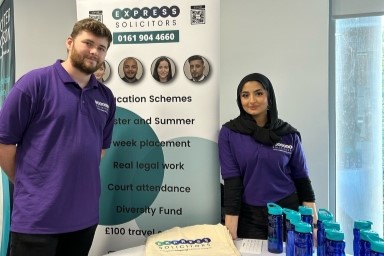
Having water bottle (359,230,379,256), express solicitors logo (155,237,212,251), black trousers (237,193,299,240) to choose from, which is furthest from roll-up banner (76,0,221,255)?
water bottle (359,230,379,256)

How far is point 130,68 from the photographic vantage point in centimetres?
161

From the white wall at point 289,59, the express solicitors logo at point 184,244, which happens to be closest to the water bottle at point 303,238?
the express solicitors logo at point 184,244

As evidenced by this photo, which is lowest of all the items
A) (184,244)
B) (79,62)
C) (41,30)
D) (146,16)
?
(184,244)

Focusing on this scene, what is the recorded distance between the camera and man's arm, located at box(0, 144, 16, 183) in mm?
1195

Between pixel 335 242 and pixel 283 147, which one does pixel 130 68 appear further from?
pixel 335 242

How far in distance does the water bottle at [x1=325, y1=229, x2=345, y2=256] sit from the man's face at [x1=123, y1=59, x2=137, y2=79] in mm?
1102

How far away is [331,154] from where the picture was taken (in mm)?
2383

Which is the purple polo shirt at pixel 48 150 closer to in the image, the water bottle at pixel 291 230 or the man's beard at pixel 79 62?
the man's beard at pixel 79 62

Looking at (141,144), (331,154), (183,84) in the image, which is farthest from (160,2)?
(331,154)

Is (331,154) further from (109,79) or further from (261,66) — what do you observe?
(109,79)

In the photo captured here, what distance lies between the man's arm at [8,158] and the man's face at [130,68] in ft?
2.07

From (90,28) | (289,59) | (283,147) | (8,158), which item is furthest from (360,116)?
(8,158)

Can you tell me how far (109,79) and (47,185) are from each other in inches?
25.4

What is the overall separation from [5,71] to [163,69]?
1806 millimetres
